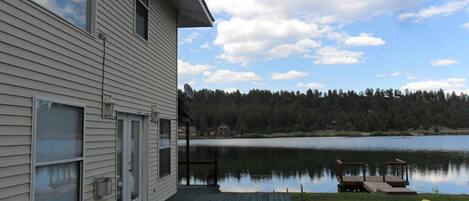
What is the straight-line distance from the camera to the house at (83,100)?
4324mm

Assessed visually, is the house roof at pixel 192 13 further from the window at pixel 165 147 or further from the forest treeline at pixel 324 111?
the forest treeline at pixel 324 111

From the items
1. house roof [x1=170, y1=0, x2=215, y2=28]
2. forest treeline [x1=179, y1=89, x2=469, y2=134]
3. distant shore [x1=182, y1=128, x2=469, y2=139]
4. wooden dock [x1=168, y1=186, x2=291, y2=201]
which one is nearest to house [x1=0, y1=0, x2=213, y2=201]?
house roof [x1=170, y1=0, x2=215, y2=28]

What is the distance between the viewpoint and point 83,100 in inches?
230

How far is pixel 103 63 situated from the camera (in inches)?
260

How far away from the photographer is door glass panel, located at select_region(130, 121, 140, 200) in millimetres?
8255

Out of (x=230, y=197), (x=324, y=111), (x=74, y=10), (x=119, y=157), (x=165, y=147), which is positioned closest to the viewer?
(x=74, y=10)

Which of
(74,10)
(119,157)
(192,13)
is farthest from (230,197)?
(74,10)

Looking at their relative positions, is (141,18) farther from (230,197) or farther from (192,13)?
(230,197)

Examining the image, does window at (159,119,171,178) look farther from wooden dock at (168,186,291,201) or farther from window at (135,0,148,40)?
window at (135,0,148,40)

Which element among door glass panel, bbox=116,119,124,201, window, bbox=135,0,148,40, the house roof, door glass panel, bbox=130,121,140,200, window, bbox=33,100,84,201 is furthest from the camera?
the house roof

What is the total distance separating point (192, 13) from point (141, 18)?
9.74ft

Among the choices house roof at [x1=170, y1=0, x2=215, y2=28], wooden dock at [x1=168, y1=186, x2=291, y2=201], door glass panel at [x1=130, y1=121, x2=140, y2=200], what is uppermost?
house roof at [x1=170, y1=0, x2=215, y2=28]

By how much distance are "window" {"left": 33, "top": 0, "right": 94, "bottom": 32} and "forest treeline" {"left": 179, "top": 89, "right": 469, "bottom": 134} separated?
94.4m

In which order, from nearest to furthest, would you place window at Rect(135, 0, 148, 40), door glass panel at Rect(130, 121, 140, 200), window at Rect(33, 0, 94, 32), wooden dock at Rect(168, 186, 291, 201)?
window at Rect(33, 0, 94, 32) → door glass panel at Rect(130, 121, 140, 200) → window at Rect(135, 0, 148, 40) → wooden dock at Rect(168, 186, 291, 201)
